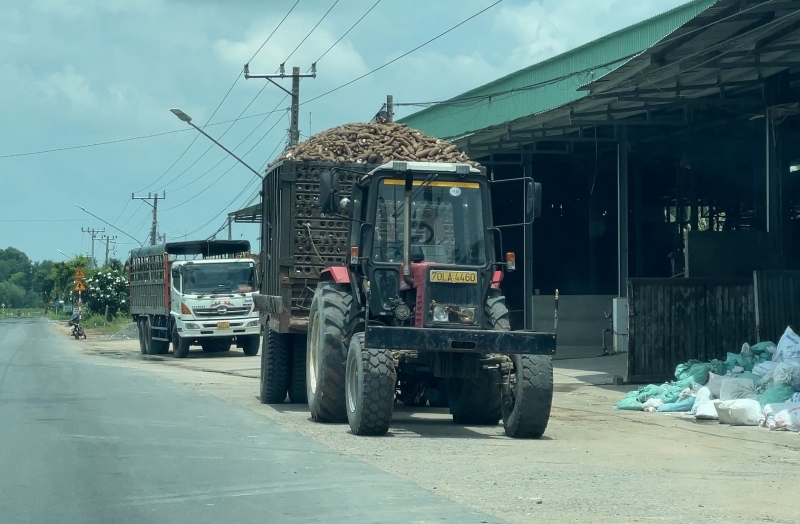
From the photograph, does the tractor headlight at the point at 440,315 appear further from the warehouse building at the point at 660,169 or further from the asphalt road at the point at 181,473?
the warehouse building at the point at 660,169

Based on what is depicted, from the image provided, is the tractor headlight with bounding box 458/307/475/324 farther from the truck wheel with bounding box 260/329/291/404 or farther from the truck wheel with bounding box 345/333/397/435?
the truck wheel with bounding box 260/329/291/404

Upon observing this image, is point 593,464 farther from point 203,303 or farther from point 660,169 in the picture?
point 660,169

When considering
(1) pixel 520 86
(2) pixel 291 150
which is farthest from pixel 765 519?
(1) pixel 520 86

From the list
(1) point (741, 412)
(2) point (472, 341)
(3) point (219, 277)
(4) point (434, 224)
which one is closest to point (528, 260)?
(3) point (219, 277)

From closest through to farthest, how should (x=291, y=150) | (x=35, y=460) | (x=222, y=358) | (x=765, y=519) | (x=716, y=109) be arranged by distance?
(x=765, y=519)
(x=35, y=460)
(x=291, y=150)
(x=716, y=109)
(x=222, y=358)

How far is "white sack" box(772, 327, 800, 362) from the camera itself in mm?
15148

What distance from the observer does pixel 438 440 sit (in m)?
11.9

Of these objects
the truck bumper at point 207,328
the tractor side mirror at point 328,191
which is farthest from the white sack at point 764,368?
the truck bumper at point 207,328

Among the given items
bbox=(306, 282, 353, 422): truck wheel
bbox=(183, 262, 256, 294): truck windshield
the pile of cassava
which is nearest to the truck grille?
bbox=(183, 262, 256, 294): truck windshield

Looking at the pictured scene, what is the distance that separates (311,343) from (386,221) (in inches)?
88.4

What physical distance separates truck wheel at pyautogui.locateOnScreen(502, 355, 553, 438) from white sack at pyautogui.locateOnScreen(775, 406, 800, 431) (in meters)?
3.50

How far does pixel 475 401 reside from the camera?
44.0ft

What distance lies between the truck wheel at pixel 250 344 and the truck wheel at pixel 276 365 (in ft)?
53.6

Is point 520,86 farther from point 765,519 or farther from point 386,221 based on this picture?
point 765,519
